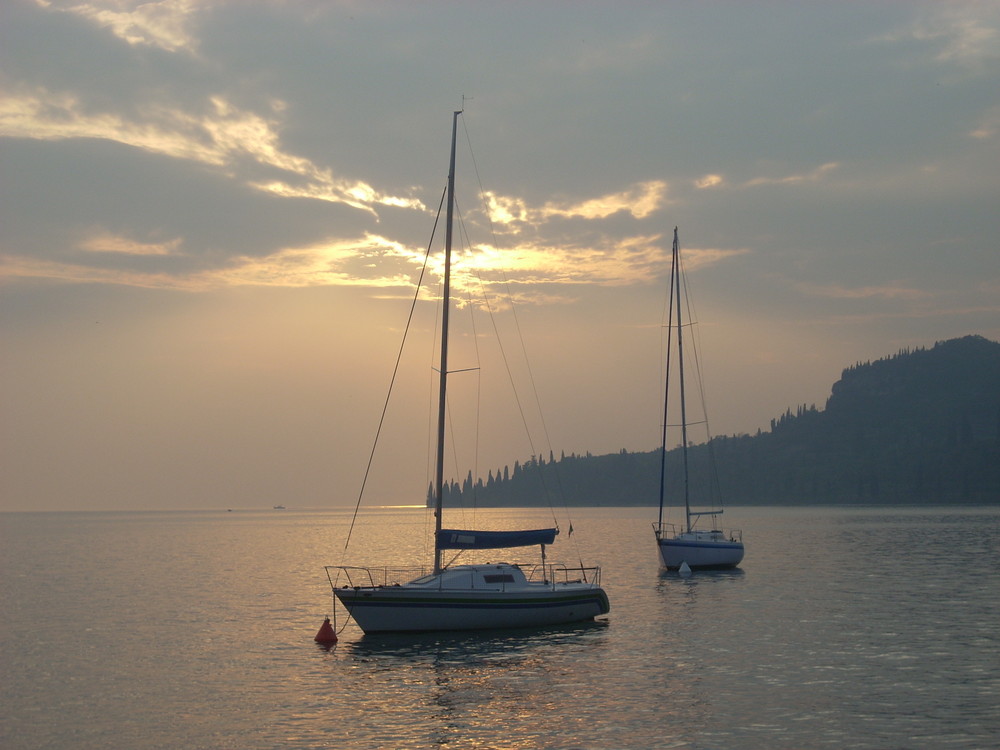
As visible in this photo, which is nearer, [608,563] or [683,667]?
[683,667]

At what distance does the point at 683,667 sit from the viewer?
34.0m

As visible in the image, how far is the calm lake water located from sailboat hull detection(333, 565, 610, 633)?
86cm

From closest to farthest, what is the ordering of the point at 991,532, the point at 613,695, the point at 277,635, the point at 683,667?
the point at 613,695, the point at 683,667, the point at 277,635, the point at 991,532

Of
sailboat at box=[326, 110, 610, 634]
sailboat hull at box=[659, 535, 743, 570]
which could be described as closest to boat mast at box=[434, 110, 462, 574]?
sailboat at box=[326, 110, 610, 634]

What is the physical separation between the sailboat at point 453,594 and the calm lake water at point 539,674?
37.8 inches

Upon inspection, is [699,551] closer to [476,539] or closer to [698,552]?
[698,552]

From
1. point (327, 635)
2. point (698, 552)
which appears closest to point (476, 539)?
point (327, 635)

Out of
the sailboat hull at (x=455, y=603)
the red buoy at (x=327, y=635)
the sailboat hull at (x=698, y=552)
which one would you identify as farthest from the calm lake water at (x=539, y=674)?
the sailboat hull at (x=698, y=552)

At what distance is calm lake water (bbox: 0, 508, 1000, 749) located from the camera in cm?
2533

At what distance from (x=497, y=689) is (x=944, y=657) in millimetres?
17493

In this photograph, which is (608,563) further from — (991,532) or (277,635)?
(991,532)

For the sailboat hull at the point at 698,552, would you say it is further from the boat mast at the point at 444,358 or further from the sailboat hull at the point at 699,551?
the boat mast at the point at 444,358

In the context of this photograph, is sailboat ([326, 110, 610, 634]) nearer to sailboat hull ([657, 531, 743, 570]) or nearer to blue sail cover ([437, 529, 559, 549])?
blue sail cover ([437, 529, 559, 549])

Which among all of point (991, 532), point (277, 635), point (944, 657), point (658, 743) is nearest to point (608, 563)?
point (277, 635)
